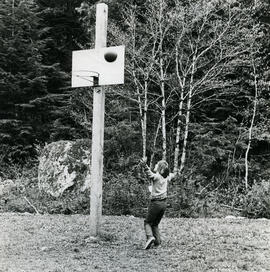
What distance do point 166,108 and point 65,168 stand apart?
227 inches

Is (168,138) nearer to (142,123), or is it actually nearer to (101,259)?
(142,123)

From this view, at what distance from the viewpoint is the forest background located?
1475 cm

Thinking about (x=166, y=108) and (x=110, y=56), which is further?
(x=166, y=108)

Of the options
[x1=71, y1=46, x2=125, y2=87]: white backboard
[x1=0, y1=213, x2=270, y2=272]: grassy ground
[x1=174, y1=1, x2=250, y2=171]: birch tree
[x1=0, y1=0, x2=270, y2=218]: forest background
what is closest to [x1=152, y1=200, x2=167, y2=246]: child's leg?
[x1=0, y1=213, x2=270, y2=272]: grassy ground

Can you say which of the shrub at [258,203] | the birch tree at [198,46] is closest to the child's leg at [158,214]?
the shrub at [258,203]

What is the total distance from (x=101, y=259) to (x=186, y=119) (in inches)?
443

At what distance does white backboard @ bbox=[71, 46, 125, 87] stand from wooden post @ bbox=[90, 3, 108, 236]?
200mm

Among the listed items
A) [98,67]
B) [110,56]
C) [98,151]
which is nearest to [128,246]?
[98,151]

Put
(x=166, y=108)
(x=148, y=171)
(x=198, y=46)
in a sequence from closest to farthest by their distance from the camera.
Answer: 1. (x=148, y=171)
2. (x=198, y=46)
3. (x=166, y=108)

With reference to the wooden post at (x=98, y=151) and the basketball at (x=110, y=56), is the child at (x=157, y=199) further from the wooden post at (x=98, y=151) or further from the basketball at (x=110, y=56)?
the basketball at (x=110, y=56)

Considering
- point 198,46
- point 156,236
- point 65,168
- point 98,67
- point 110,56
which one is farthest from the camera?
point 198,46

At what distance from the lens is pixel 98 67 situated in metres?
8.43

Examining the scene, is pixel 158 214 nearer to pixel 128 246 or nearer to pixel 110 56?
pixel 128 246

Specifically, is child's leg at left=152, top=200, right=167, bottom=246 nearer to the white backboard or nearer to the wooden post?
the wooden post
